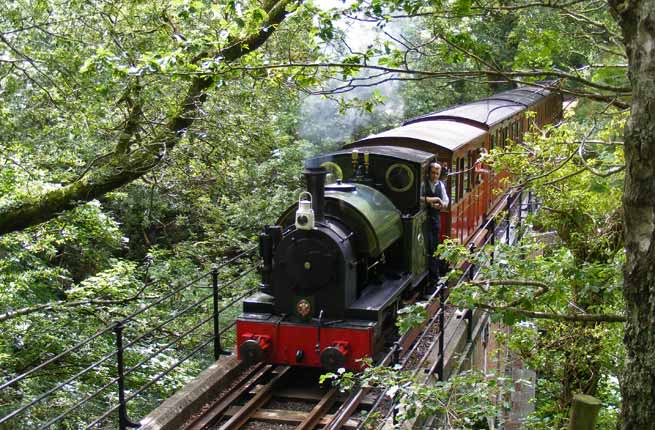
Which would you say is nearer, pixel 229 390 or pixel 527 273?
pixel 527 273

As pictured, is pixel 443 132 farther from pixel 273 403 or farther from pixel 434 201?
pixel 273 403

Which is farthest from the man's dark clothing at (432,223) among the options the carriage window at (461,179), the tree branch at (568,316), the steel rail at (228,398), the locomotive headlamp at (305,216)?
the tree branch at (568,316)

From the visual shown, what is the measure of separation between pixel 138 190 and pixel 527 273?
40.2ft

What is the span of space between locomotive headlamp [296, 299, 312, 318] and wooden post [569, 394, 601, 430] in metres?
4.66

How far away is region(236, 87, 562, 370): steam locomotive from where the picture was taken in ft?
23.7

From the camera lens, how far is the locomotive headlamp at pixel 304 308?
7414 mm

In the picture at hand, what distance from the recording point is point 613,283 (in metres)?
5.07

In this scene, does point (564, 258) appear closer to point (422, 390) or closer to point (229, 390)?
point (422, 390)

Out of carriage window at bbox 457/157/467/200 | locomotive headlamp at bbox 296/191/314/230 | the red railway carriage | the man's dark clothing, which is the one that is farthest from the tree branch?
carriage window at bbox 457/157/467/200

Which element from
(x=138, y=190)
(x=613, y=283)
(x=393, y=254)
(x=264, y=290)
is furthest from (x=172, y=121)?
(x=138, y=190)

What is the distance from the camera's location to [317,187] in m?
7.29

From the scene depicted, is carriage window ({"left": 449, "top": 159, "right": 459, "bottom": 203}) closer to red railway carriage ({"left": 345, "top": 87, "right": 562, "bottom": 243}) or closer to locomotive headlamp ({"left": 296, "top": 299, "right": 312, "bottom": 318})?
red railway carriage ({"left": 345, "top": 87, "right": 562, "bottom": 243})

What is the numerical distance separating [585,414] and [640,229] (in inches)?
39.8

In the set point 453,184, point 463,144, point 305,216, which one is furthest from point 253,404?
point 463,144
